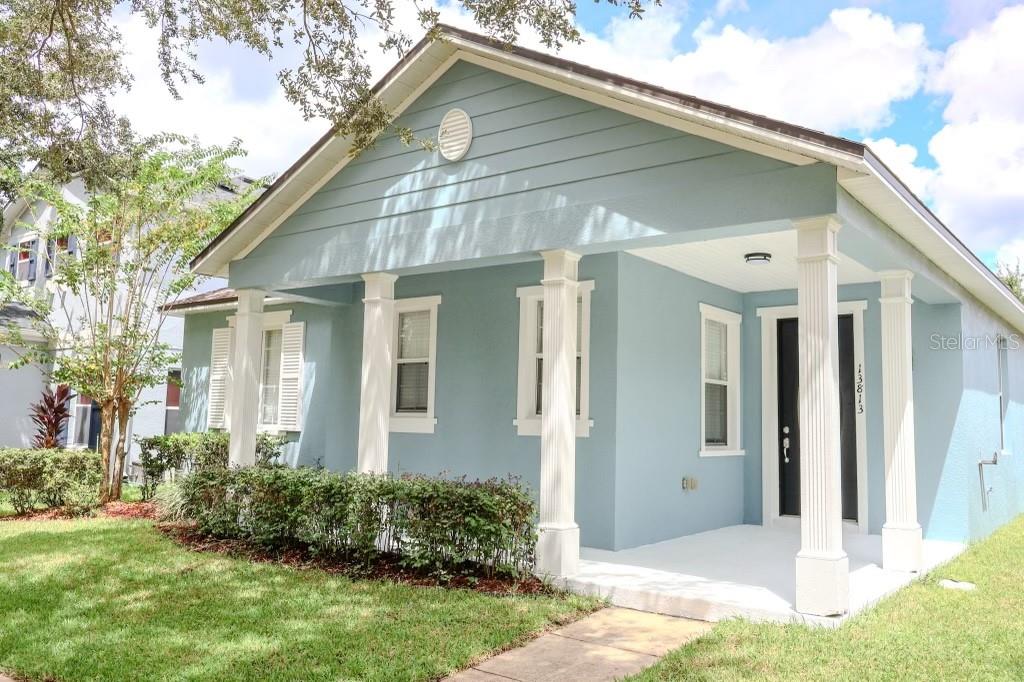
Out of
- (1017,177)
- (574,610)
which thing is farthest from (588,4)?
(1017,177)

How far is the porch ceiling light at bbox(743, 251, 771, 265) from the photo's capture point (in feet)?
25.6

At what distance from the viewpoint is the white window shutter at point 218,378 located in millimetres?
12898

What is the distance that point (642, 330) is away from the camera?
8352 mm

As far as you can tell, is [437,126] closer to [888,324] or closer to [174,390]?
[888,324]

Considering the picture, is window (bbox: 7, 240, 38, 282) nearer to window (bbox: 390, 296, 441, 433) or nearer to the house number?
window (bbox: 390, 296, 441, 433)

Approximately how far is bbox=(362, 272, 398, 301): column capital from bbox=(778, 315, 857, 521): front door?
5.17m

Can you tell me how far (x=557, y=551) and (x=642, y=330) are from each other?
2862 mm

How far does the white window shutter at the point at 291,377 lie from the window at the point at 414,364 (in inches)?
84.2

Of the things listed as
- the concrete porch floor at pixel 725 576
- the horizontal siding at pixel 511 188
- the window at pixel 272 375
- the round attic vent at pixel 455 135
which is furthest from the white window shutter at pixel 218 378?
the concrete porch floor at pixel 725 576

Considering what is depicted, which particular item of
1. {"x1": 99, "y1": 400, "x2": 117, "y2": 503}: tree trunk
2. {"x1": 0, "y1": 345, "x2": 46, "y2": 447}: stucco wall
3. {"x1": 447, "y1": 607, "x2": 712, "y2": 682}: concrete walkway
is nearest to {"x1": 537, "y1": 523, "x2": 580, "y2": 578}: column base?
{"x1": 447, "y1": 607, "x2": 712, "y2": 682}: concrete walkway

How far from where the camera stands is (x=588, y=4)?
5980 millimetres

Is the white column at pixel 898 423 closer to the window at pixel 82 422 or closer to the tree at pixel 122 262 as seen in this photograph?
the tree at pixel 122 262

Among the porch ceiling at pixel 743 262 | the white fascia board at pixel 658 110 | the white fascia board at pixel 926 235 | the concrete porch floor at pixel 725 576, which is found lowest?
the concrete porch floor at pixel 725 576

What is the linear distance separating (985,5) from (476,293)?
903 inches
